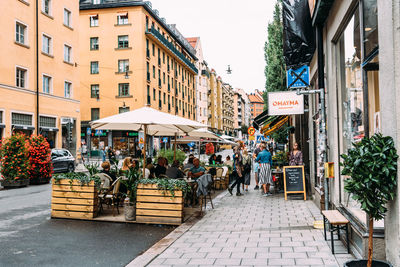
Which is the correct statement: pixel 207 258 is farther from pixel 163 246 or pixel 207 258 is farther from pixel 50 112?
pixel 50 112

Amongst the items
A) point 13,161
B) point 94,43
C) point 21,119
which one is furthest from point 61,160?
point 94,43

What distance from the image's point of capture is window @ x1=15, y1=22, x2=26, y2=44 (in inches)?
1016

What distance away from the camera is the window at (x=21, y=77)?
26.0 metres

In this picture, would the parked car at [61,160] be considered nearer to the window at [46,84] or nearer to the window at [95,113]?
the window at [46,84]

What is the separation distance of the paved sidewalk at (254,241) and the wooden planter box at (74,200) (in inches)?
99.0

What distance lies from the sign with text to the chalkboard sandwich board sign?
2556 mm

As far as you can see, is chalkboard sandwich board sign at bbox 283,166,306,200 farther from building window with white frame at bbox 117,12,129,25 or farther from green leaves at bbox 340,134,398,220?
building window with white frame at bbox 117,12,129,25

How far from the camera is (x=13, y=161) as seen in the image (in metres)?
17.1

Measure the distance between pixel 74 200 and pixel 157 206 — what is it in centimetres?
205

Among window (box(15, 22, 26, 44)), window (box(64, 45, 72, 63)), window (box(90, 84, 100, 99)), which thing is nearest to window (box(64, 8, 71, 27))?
window (box(64, 45, 72, 63))

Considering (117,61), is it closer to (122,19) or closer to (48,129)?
(122,19)

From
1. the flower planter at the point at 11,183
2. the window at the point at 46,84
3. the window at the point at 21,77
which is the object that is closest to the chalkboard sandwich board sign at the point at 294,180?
the flower planter at the point at 11,183

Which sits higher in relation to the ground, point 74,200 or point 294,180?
point 294,180

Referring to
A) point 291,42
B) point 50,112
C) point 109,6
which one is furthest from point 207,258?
point 109,6
